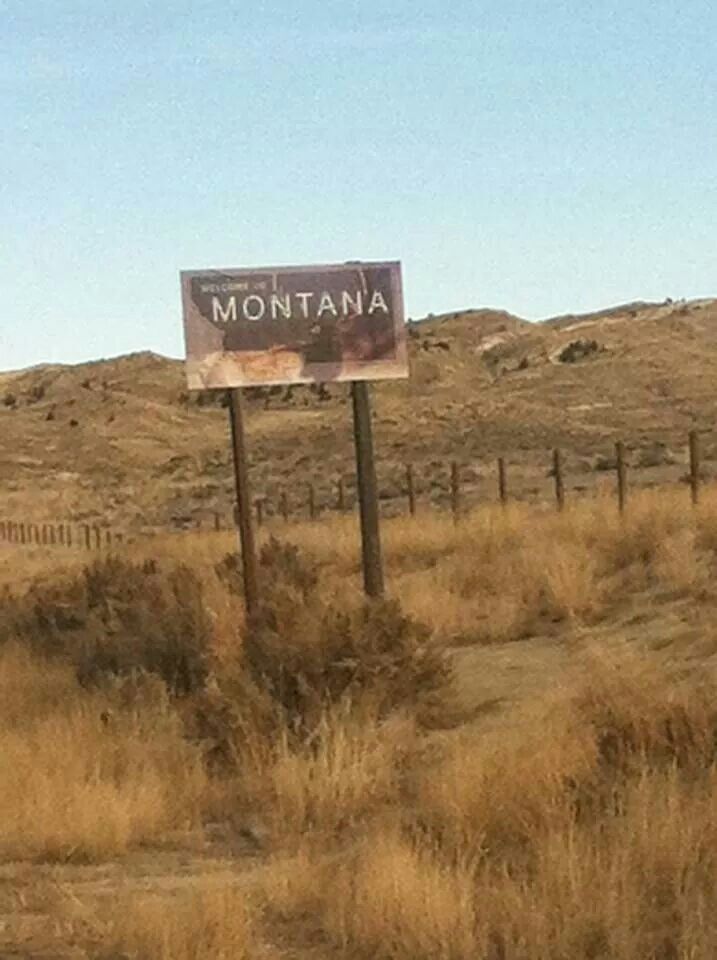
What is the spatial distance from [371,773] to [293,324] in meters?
6.78

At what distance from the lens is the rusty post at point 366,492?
16109 millimetres

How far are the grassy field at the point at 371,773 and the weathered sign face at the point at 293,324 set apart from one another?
210 centimetres

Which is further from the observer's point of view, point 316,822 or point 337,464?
point 337,464

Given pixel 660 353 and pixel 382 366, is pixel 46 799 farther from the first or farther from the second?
pixel 660 353

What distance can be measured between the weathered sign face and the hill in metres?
23.7

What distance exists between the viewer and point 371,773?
980cm

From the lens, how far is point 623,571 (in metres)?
17.9

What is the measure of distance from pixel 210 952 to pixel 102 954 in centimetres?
59

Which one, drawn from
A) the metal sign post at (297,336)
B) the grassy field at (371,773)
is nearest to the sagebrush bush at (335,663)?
the grassy field at (371,773)

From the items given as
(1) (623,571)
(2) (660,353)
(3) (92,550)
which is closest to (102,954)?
(1) (623,571)

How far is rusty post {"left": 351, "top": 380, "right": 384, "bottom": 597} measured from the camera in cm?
1611

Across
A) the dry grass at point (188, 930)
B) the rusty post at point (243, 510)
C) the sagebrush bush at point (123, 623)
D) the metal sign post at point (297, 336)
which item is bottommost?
the dry grass at point (188, 930)

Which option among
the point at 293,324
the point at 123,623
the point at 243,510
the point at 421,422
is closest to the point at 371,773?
the point at 243,510

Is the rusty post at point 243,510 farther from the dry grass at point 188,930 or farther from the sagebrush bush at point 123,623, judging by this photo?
the dry grass at point 188,930
